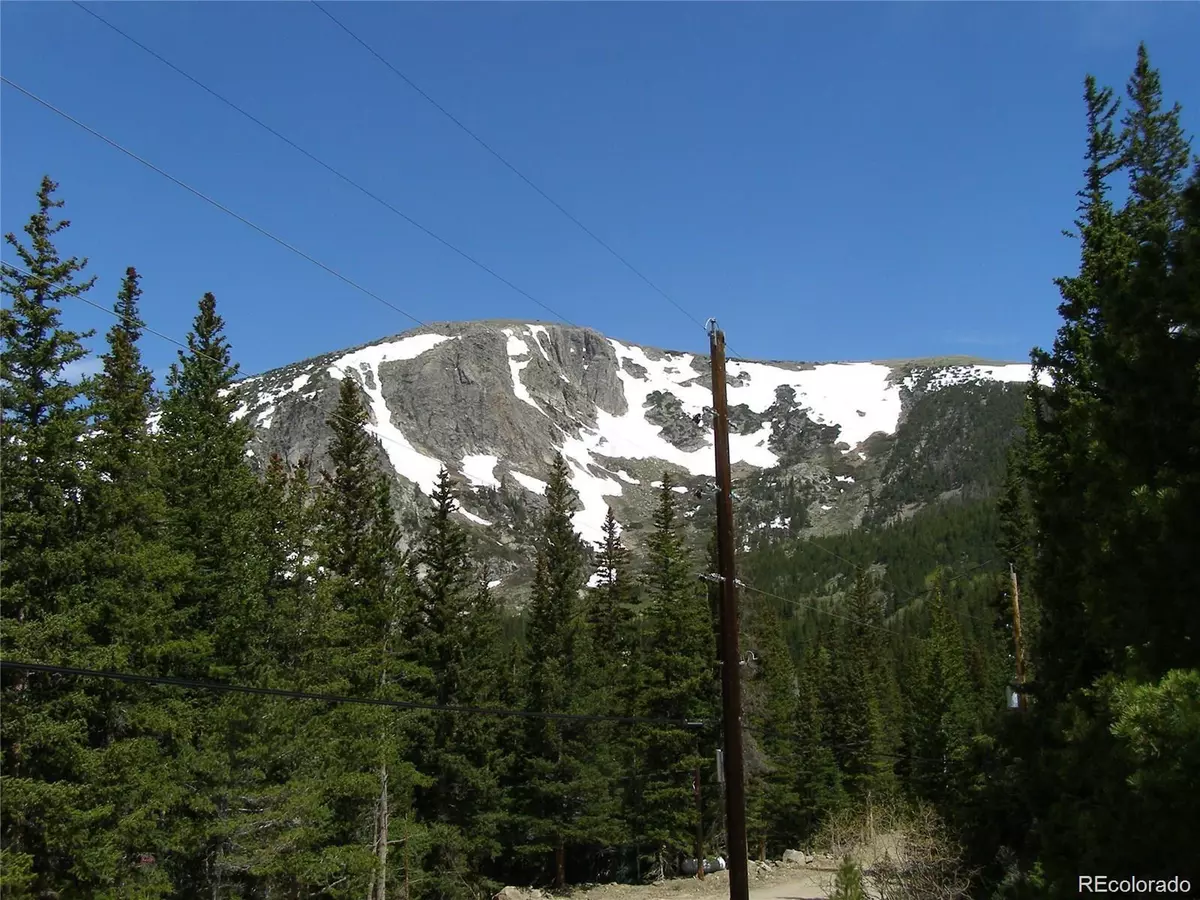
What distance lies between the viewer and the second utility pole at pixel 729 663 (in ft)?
43.6

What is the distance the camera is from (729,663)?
45.4 ft

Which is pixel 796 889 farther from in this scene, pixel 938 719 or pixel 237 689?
pixel 237 689

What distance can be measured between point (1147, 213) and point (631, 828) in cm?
3527

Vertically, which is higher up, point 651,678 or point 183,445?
point 183,445

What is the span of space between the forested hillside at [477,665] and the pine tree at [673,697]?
6.8 inches

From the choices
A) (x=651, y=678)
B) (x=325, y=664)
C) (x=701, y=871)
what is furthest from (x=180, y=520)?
(x=701, y=871)

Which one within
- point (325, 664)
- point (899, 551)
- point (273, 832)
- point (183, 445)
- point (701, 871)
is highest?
point (899, 551)

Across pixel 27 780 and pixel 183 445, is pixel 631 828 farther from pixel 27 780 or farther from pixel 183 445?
pixel 27 780

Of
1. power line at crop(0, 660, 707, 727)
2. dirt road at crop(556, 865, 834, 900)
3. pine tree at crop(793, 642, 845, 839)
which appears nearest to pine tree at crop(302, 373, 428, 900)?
dirt road at crop(556, 865, 834, 900)

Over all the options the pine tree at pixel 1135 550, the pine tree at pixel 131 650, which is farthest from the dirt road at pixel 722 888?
the pine tree at pixel 1135 550

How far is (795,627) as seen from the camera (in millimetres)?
122188

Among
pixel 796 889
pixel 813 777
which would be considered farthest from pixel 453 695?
pixel 813 777

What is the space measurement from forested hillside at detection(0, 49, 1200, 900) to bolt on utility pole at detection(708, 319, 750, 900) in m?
0.49

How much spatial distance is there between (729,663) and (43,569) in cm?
1773
